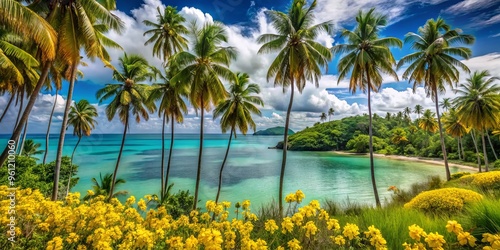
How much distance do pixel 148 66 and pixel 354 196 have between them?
2221cm

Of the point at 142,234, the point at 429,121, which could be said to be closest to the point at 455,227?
the point at 142,234

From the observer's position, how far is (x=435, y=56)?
15023 millimetres

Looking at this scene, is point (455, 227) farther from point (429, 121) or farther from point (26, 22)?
point (429, 121)

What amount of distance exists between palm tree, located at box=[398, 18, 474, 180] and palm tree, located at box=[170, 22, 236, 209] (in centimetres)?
1380

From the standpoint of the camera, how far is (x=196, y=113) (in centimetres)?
1378

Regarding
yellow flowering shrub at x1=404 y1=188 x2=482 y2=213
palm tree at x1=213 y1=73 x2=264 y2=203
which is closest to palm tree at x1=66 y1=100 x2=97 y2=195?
palm tree at x1=213 y1=73 x2=264 y2=203

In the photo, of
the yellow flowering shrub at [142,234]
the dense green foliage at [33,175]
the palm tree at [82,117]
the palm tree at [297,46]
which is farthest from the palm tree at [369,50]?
the palm tree at [82,117]

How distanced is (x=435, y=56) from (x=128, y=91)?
22.0m

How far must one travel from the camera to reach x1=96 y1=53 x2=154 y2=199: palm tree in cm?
1527

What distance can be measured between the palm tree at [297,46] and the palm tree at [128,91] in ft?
30.4

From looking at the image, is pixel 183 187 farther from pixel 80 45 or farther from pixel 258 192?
pixel 80 45

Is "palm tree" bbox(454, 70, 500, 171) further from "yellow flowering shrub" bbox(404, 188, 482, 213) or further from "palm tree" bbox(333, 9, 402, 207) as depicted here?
"yellow flowering shrub" bbox(404, 188, 482, 213)

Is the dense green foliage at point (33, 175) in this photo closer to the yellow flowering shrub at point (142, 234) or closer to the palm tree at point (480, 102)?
the yellow flowering shrub at point (142, 234)

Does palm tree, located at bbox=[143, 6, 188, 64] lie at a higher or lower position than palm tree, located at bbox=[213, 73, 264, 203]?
higher
